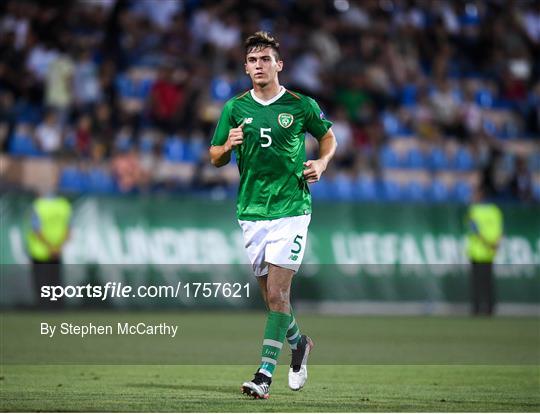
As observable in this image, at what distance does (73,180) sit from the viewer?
20.2 metres

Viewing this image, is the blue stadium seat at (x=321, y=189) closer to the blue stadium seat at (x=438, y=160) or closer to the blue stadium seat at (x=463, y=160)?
the blue stadium seat at (x=438, y=160)

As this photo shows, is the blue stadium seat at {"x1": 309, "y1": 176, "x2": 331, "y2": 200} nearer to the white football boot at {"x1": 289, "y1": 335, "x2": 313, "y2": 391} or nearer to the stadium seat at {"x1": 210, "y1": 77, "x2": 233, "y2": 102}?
the stadium seat at {"x1": 210, "y1": 77, "x2": 233, "y2": 102}

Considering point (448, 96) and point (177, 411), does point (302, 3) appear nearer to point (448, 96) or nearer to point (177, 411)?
point (448, 96)

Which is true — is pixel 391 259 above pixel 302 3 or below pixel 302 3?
below

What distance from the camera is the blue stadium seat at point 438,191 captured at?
22.5 meters

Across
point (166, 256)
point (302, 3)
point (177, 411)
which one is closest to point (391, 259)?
point (166, 256)

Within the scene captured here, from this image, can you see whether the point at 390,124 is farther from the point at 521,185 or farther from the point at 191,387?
the point at 191,387

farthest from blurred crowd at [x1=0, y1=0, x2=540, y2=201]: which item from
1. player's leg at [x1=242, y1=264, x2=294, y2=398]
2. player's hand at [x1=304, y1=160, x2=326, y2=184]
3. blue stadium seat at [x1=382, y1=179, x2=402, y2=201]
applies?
player's hand at [x1=304, y1=160, x2=326, y2=184]

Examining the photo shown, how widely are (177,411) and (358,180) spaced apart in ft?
47.9

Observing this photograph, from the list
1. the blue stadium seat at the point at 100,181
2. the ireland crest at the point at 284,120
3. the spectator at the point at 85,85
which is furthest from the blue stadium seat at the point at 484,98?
the ireland crest at the point at 284,120

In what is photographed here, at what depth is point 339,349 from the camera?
1338 cm

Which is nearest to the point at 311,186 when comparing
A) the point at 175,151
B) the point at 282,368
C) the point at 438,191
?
the point at 175,151

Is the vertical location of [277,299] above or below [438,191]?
above

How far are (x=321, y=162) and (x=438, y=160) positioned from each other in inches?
586
